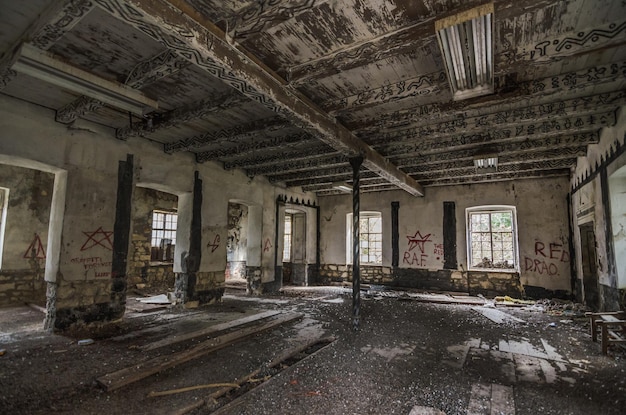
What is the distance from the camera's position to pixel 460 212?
866cm

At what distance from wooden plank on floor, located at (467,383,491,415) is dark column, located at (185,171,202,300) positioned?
5.15m

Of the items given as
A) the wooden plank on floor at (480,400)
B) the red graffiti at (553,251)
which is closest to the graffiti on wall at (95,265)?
the wooden plank on floor at (480,400)

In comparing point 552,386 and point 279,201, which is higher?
point 279,201

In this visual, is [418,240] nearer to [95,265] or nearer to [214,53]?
[95,265]

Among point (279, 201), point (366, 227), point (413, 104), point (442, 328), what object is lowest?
point (442, 328)

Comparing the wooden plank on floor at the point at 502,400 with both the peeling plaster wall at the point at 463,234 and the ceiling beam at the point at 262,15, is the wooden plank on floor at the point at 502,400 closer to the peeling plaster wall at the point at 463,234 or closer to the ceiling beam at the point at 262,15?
the ceiling beam at the point at 262,15

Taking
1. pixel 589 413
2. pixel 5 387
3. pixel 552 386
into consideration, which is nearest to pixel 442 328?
pixel 552 386

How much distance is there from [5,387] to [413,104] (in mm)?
5161

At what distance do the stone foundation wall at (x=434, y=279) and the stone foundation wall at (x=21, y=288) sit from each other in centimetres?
733

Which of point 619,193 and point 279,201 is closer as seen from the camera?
point 619,193

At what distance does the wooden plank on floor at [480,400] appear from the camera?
8.00 ft

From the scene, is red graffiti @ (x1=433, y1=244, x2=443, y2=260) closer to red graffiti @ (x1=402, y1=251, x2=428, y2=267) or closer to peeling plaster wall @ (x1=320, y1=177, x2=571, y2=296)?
peeling plaster wall @ (x1=320, y1=177, x2=571, y2=296)

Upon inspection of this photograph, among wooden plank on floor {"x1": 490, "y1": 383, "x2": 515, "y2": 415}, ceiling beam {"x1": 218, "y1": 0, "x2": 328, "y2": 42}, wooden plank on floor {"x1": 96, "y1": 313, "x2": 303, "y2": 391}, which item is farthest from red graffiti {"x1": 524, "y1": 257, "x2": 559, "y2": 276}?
ceiling beam {"x1": 218, "y1": 0, "x2": 328, "y2": 42}

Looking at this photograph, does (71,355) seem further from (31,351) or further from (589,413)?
(589,413)
